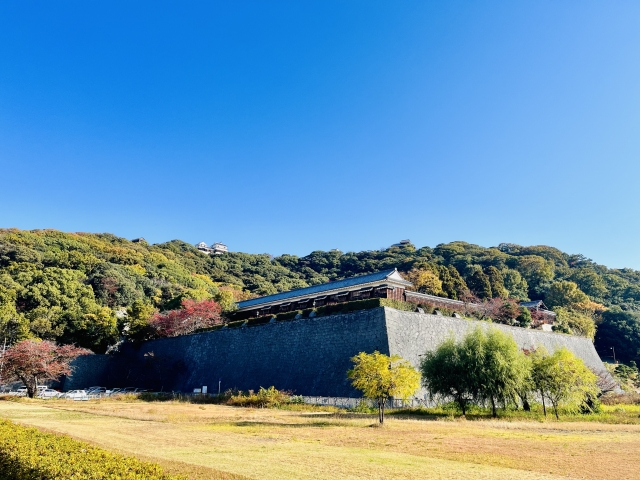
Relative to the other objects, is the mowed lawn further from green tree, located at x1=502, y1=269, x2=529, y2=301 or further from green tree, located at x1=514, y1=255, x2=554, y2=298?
→ green tree, located at x1=514, y1=255, x2=554, y2=298

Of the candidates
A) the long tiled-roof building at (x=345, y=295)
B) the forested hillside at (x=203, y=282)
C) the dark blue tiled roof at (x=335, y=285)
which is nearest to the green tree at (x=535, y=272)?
the forested hillside at (x=203, y=282)

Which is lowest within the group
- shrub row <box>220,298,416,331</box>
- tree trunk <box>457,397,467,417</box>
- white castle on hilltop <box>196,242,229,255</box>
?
tree trunk <box>457,397,467,417</box>

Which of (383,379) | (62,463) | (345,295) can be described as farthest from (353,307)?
(62,463)

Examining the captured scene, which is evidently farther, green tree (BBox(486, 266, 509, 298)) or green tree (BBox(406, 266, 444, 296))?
green tree (BBox(486, 266, 509, 298))

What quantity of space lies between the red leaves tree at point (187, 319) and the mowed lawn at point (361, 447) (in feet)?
78.7

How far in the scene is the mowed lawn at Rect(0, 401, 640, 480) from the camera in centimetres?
880

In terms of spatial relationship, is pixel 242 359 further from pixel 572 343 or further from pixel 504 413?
pixel 572 343

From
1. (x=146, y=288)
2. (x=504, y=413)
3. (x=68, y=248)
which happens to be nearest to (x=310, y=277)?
(x=146, y=288)

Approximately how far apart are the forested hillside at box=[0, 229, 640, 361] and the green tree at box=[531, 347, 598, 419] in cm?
2274

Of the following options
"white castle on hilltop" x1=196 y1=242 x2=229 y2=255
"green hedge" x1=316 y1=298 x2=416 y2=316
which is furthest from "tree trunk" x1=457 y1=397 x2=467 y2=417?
"white castle on hilltop" x1=196 y1=242 x2=229 y2=255

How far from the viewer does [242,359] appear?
3484cm

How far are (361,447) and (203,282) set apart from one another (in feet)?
226

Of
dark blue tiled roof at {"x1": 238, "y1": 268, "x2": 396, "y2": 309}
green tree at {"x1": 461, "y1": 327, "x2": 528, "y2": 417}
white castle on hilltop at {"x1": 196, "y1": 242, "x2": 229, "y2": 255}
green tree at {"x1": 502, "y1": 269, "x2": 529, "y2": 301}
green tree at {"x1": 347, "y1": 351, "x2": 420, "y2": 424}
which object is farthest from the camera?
white castle on hilltop at {"x1": 196, "y1": 242, "x2": 229, "y2": 255}

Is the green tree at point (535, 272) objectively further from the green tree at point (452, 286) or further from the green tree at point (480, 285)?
the green tree at point (452, 286)
